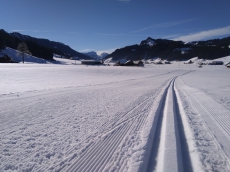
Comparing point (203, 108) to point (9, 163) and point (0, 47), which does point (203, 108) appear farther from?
point (0, 47)

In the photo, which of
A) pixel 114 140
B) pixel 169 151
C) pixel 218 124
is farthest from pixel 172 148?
pixel 218 124

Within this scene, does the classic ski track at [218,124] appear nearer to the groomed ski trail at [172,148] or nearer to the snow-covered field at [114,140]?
the snow-covered field at [114,140]

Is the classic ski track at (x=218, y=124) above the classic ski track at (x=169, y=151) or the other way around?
above

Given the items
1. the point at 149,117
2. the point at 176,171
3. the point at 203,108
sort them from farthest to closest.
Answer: the point at 203,108
the point at 149,117
the point at 176,171

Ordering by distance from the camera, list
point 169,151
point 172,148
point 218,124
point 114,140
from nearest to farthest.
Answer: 1. point 169,151
2. point 172,148
3. point 114,140
4. point 218,124

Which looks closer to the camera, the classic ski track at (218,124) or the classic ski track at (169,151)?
the classic ski track at (169,151)

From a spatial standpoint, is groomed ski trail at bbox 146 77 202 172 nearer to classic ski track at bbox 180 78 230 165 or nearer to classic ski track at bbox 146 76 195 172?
classic ski track at bbox 146 76 195 172

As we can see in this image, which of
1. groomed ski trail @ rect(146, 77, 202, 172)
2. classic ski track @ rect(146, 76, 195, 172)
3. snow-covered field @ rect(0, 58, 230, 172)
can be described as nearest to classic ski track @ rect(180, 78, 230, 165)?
snow-covered field @ rect(0, 58, 230, 172)

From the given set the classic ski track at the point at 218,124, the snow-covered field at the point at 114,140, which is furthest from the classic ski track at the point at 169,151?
the classic ski track at the point at 218,124

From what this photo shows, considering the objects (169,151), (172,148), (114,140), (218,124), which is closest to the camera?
(169,151)

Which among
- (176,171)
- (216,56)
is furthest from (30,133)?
(216,56)

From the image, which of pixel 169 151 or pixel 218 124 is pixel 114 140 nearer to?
pixel 169 151

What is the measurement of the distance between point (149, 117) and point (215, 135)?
224 centimetres

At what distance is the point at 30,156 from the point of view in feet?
12.1
